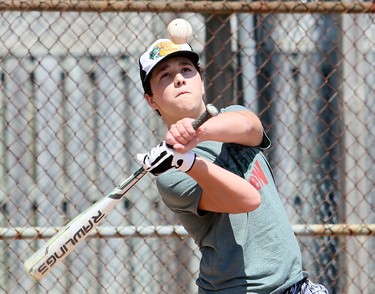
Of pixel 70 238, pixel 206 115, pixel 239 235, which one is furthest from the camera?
pixel 70 238

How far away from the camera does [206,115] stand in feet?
8.50

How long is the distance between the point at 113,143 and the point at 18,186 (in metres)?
0.62

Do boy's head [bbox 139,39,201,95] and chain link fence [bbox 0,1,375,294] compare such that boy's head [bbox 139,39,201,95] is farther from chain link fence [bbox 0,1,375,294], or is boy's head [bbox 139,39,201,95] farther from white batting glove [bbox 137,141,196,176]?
chain link fence [bbox 0,1,375,294]

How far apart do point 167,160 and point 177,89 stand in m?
0.33

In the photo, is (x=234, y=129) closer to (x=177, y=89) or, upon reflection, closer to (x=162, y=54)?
(x=177, y=89)

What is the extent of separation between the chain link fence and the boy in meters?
2.10

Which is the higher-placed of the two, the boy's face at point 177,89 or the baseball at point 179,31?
the baseball at point 179,31

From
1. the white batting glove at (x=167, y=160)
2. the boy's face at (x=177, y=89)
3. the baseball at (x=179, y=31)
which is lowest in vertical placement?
the white batting glove at (x=167, y=160)

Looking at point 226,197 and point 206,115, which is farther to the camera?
point 226,197

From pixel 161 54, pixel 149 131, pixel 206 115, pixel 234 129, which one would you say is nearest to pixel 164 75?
pixel 161 54

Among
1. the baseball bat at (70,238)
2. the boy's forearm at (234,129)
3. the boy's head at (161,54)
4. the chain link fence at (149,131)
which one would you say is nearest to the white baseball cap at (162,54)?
the boy's head at (161,54)

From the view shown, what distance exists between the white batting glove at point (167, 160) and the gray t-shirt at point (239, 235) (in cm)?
20

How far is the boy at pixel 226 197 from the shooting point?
2.76 metres

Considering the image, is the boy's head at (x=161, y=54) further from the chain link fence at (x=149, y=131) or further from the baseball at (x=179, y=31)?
the chain link fence at (x=149, y=131)
